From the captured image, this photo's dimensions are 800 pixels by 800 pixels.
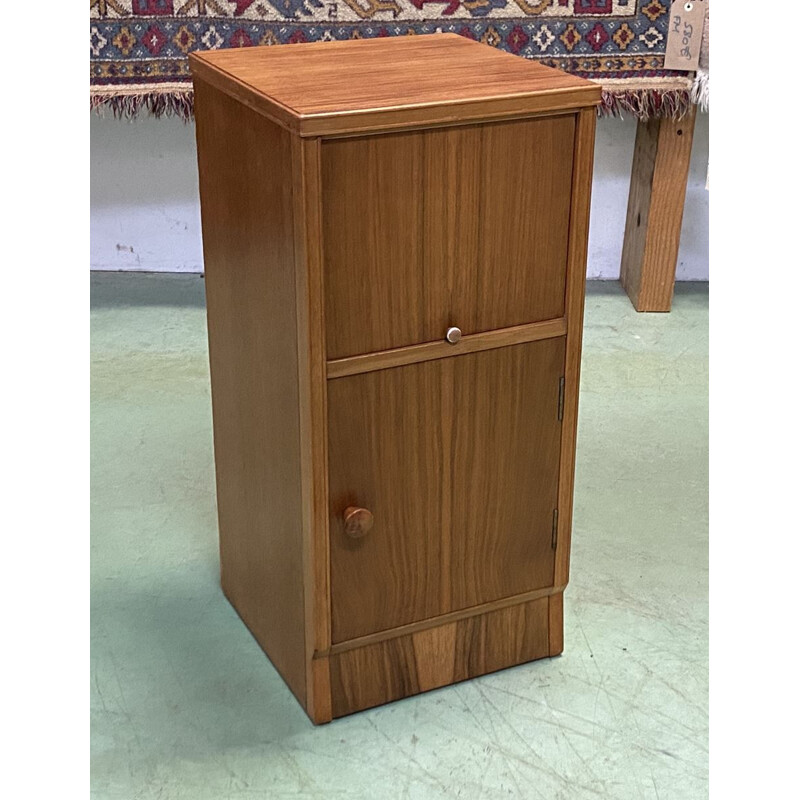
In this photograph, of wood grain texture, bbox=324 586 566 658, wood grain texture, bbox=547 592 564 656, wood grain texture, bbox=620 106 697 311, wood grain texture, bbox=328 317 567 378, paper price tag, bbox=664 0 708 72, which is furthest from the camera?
wood grain texture, bbox=620 106 697 311

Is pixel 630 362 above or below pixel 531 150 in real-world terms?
below

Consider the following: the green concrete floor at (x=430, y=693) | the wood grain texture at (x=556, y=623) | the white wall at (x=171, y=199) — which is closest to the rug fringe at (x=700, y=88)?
the white wall at (x=171, y=199)

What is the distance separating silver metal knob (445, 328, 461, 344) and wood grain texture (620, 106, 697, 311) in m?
1.30

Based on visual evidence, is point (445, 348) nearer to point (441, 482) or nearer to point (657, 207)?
point (441, 482)

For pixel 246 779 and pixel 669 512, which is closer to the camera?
pixel 246 779

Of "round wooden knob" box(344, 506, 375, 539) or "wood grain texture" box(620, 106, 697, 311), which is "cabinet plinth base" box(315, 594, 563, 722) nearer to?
A: "round wooden knob" box(344, 506, 375, 539)

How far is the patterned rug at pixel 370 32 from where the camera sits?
238 cm

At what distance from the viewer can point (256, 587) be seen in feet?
5.44

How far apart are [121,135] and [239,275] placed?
1.41 meters

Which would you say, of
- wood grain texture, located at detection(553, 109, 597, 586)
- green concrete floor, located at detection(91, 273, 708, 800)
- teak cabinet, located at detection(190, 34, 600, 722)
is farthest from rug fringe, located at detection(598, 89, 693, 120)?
wood grain texture, located at detection(553, 109, 597, 586)

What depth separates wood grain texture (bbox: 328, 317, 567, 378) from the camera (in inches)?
53.6

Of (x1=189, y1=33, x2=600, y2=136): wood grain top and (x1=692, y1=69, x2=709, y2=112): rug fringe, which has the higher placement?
(x1=189, y1=33, x2=600, y2=136): wood grain top

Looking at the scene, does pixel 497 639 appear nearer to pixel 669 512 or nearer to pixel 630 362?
pixel 669 512

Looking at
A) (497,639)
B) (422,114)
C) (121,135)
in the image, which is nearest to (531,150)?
(422,114)
